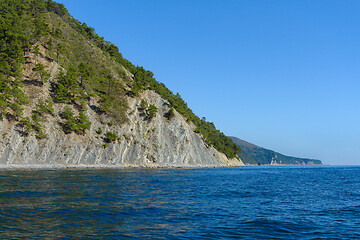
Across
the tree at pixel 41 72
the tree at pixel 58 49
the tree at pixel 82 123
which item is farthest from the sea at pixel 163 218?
the tree at pixel 58 49

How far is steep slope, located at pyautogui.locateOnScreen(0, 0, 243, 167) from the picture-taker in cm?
6800

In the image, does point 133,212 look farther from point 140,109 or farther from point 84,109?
point 140,109

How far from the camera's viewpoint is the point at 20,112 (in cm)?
6731

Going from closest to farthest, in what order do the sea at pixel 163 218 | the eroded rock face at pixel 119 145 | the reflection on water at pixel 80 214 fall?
the reflection on water at pixel 80 214 → the sea at pixel 163 218 → the eroded rock face at pixel 119 145

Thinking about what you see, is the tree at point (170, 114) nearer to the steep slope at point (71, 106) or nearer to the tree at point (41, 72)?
the steep slope at point (71, 106)

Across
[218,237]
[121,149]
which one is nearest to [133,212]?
[218,237]

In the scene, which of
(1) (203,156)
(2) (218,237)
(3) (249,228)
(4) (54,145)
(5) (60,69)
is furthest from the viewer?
(1) (203,156)

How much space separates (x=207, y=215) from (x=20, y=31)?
8929cm

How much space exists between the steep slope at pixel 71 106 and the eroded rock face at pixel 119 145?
24 cm

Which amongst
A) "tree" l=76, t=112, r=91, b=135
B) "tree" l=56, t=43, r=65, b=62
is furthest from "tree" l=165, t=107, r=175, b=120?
"tree" l=56, t=43, r=65, b=62

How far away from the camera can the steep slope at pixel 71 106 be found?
223 feet

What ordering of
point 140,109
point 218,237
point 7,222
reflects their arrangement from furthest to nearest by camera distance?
point 140,109 → point 7,222 → point 218,237

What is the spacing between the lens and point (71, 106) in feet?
275

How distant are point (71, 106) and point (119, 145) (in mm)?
19974
